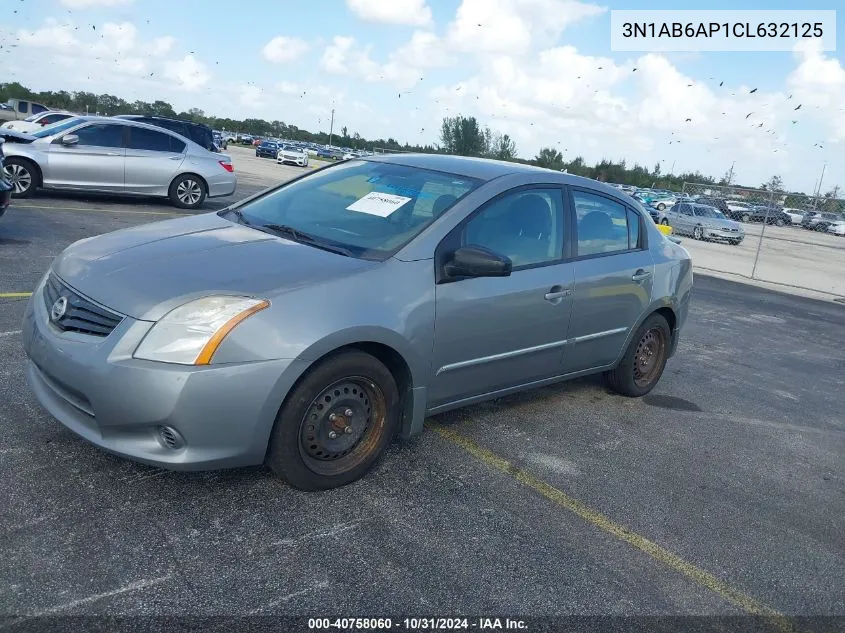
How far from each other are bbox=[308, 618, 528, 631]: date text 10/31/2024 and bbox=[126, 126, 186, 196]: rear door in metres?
12.0

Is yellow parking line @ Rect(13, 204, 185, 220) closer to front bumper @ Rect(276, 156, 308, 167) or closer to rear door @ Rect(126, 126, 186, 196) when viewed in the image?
rear door @ Rect(126, 126, 186, 196)

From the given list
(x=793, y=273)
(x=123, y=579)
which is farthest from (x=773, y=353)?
(x=793, y=273)

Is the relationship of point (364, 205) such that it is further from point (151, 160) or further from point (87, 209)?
point (151, 160)

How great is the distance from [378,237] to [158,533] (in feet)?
5.83

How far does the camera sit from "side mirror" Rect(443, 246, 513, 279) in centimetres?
367

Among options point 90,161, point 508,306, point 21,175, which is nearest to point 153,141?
point 90,161

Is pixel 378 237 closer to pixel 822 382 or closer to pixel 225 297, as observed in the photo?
pixel 225 297

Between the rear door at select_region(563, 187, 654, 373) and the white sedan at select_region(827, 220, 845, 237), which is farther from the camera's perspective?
the white sedan at select_region(827, 220, 845, 237)

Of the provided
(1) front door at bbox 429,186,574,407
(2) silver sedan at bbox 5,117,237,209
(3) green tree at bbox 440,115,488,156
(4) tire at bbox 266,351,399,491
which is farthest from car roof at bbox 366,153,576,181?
(3) green tree at bbox 440,115,488,156

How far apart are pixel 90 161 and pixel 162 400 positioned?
10930 mm

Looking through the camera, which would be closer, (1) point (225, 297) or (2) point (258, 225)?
(1) point (225, 297)

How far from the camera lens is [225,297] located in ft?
10.3

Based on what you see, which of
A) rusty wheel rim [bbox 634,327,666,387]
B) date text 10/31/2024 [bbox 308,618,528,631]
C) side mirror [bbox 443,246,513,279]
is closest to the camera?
date text 10/31/2024 [bbox 308,618,528,631]

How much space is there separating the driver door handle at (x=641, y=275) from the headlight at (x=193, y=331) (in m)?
2.90
